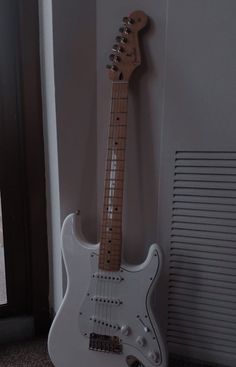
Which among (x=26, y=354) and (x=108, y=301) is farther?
(x=26, y=354)

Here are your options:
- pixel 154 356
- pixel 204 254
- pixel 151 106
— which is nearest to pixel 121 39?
pixel 151 106

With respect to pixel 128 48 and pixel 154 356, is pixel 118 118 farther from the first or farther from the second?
pixel 154 356

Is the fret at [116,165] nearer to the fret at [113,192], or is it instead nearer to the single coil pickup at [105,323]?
the fret at [113,192]

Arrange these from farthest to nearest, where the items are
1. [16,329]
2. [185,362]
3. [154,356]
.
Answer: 1. [16,329]
2. [185,362]
3. [154,356]

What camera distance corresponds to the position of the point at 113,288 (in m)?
0.87

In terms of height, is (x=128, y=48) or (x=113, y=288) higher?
(x=128, y=48)

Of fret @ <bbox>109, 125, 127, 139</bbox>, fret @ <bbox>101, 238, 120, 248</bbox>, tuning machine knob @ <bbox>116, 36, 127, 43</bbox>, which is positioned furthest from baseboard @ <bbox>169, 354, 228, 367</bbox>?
tuning machine knob @ <bbox>116, 36, 127, 43</bbox>

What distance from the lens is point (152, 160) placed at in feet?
3.13

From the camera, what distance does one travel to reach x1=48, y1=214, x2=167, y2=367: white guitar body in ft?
2.74

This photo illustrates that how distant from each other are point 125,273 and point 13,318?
62 cm

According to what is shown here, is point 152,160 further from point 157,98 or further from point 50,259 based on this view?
point 50,259

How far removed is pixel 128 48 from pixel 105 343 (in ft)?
3.29

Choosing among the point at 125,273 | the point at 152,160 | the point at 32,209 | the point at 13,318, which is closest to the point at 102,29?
the point at 152,160

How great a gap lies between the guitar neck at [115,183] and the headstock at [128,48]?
4 cm
